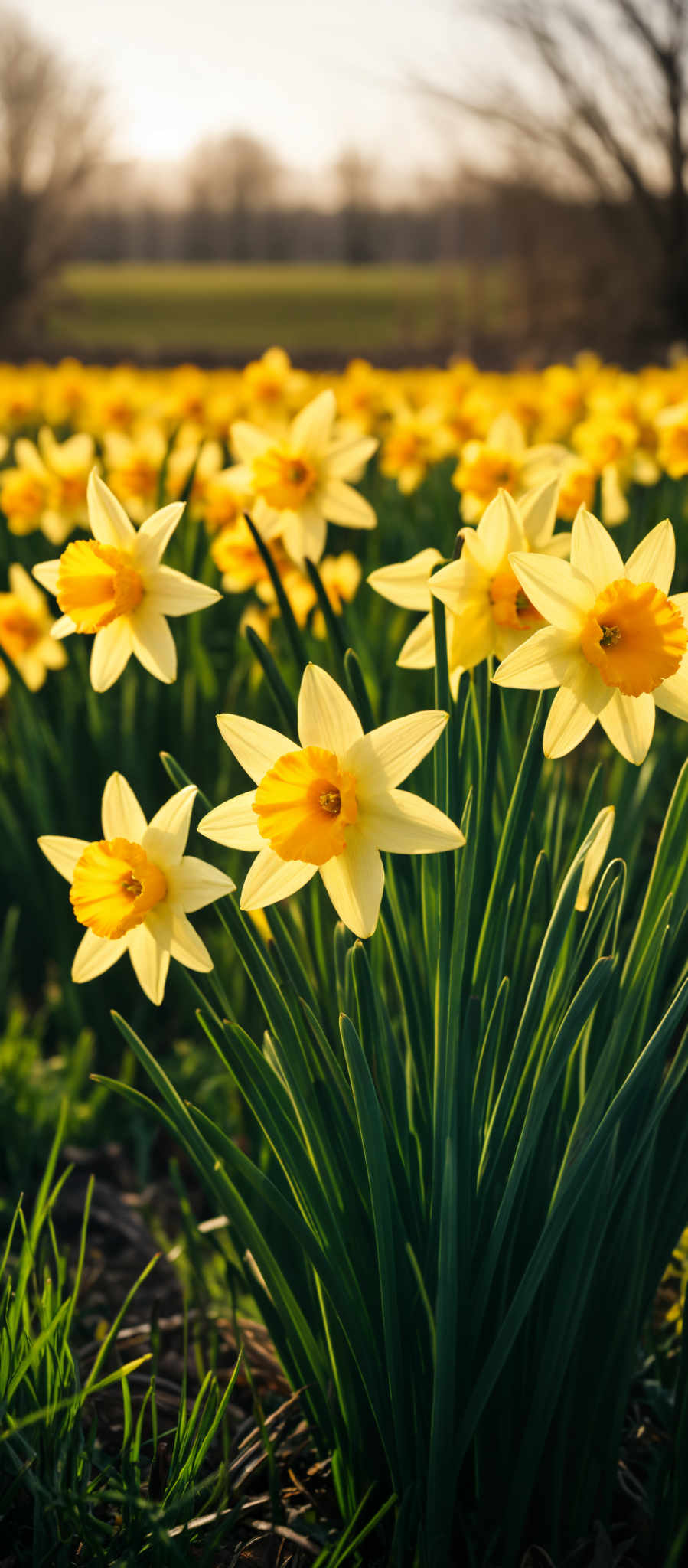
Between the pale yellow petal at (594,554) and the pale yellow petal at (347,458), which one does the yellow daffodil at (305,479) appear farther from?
the pale yellow petal at (594,554)

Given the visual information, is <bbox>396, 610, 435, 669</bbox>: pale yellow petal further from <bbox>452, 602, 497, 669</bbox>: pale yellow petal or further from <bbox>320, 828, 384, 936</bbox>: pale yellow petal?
<bbox>320, 828, 384, 936</bbox>: pale yellow petal

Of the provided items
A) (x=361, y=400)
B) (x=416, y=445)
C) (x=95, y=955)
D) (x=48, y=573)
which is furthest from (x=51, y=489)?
(x=361, y=400)

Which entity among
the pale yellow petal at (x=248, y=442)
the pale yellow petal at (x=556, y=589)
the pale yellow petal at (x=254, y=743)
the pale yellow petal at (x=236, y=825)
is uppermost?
the pale yellow petal at (x=248, y=442)

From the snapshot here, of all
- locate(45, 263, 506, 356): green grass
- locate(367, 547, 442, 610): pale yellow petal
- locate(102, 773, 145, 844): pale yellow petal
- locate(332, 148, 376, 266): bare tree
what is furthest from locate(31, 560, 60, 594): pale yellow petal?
locate(332, 148, 376, 266): bare tree

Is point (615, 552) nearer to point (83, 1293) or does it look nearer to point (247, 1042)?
point (247, 1042)

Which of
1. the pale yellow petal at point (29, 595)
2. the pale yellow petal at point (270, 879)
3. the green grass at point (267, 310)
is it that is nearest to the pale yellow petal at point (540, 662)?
the pale yellow petal at point (270, 879)

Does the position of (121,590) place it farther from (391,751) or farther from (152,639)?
(391,751)

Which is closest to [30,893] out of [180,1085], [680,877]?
[180,1085]
